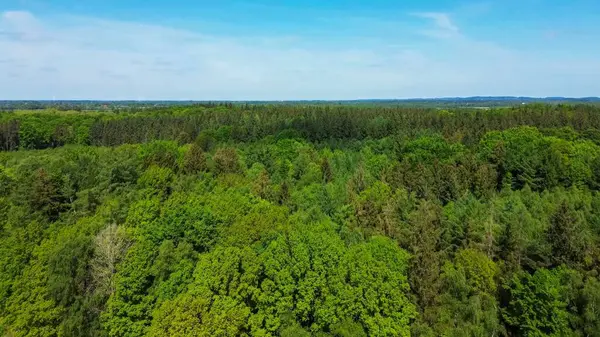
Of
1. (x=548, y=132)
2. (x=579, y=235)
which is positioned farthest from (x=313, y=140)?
(x=579, y=235)

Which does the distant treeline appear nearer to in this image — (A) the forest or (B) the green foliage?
(A) the forest

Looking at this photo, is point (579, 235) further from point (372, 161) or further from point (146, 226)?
point (372, 161)

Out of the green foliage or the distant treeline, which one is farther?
A: the distant treeline

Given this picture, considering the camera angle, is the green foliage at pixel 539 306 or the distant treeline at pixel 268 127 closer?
the green foliage at pixel 539 306

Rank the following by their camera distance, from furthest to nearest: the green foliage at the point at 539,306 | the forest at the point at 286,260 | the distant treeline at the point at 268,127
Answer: the distant treeline at the point at 268,127 → the forest at the point at 286,260 → the green foliage at the point at 539,306

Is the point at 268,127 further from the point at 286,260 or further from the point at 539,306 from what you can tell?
the point at 539,306

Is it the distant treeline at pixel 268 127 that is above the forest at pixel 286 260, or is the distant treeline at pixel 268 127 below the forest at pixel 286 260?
above

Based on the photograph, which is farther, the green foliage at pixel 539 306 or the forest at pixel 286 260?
the forest at pixel 286 260

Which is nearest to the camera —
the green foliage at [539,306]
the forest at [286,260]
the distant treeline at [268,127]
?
the green foliage at [539,306]

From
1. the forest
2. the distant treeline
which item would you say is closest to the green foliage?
the forest

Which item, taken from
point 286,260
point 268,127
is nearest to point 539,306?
point 286,260

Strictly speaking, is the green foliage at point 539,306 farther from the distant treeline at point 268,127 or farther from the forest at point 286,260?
the distant treeline at point 268,127

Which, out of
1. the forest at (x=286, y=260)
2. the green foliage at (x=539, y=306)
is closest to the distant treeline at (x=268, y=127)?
the forest at (x=286, y=260)
